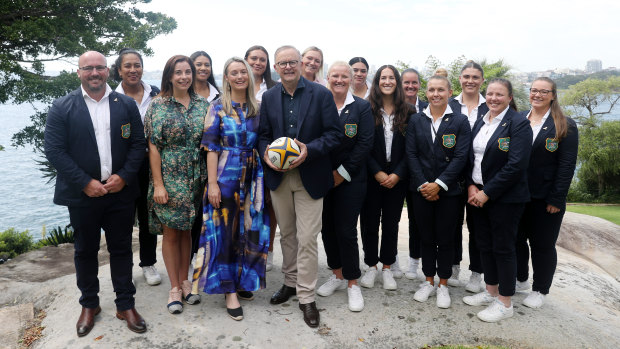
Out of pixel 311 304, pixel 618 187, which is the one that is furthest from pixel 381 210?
pixel 618 187

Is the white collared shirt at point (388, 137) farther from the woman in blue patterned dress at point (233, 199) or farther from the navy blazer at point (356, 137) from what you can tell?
the woman in blue patterned dress at point (233, 199)

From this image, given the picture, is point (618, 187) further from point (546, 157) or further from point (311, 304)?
point (311, 304)

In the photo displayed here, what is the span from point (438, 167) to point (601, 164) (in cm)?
2989

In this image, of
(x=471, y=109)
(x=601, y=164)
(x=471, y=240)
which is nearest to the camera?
(x=471, y=109)

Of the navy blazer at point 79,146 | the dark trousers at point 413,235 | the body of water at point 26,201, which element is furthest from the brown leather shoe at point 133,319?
the body of water at point 26,201

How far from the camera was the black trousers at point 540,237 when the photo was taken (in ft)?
14.8

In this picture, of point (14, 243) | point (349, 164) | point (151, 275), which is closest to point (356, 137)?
point (349, 164)

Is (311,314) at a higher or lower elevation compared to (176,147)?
lower

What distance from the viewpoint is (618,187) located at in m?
27.9

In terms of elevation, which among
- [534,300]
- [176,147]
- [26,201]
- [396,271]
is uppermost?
[176,147]

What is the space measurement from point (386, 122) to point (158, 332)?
10.4 ft

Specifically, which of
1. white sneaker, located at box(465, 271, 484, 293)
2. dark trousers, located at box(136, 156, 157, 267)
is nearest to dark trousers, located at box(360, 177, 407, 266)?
white sneaker, located at box(465, 271, 484, 293)

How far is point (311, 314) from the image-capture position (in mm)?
4125

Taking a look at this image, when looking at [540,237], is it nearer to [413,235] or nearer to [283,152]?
[413,235]
